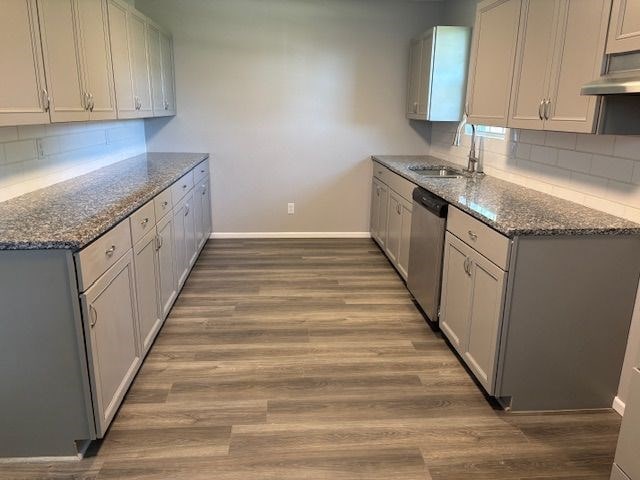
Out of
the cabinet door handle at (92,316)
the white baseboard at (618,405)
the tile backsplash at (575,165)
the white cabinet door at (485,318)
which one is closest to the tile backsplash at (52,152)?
the cabinet door handle at (92,316)

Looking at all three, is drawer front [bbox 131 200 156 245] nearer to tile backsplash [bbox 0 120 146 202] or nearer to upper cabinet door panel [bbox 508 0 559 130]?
tile backsplash [bbox 0 120 146 202]

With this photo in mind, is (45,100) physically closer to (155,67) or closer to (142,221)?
(142,221)

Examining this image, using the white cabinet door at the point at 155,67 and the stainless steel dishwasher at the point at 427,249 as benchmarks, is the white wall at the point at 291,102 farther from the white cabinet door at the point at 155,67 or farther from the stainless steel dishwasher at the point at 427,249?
the stainless steel dishwasher at the point at 427,249

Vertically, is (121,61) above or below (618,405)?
above

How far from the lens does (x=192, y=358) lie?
277cm

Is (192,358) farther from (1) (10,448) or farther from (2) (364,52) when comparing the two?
(2) (364,52)

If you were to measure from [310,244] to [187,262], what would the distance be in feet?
5.20

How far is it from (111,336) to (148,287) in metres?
0.63

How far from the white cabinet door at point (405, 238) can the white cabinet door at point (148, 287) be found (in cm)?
189

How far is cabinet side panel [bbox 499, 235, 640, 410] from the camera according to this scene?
7.00ft

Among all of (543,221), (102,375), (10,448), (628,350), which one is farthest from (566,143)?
(10,448)

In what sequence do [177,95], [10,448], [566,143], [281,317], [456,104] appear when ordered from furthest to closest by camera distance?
[177,95] < [456,104] < [281,317] < [566,143] < [10,448]

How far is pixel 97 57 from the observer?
290cm

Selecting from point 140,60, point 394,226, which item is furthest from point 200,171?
point 394,226
